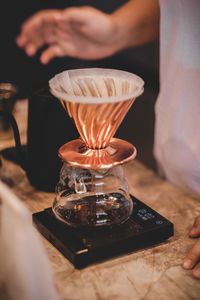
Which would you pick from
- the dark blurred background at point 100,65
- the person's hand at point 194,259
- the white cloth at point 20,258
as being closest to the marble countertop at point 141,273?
the person's hand at point 194,259

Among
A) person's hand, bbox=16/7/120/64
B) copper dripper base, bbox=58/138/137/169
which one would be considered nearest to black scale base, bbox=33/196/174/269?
copper dripper base, bbox=58/138/137/169

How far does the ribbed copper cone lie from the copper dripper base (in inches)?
0.6

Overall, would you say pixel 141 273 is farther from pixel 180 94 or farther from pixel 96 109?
pixel 180 94

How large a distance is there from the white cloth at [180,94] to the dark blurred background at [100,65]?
549mm

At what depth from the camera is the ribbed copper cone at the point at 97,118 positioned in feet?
2.30

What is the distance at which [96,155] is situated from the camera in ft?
2.51

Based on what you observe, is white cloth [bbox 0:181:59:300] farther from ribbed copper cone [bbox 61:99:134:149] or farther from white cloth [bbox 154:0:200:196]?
white cloth [bbox 154:0:200:196]

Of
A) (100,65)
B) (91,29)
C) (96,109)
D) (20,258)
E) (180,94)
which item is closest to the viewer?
(20,258)

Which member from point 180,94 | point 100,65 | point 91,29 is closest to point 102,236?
point 180,94

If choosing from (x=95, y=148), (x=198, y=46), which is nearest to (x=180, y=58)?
(x=198, y=46)

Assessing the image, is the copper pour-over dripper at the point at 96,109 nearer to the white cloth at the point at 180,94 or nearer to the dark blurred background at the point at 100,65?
the white cloth at the point at 180,94

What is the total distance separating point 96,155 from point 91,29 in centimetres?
80

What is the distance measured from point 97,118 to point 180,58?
1.74 feet

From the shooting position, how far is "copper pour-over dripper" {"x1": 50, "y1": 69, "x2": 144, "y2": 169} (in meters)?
0.70
